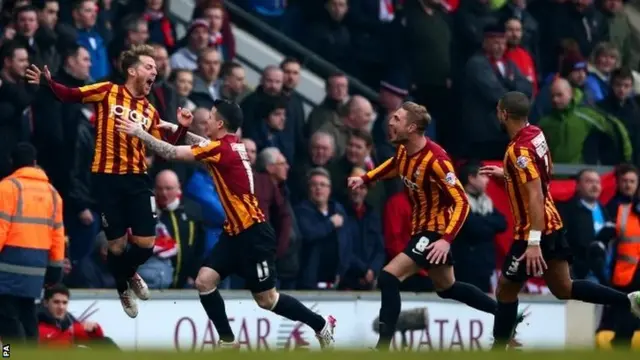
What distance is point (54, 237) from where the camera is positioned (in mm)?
19172

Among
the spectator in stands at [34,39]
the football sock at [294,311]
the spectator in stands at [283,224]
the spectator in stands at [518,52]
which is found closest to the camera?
the football sock at [294,311]

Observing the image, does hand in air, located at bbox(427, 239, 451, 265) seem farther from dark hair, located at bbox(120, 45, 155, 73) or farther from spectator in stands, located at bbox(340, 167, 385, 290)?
spectator in stands, located at bbox(340, 167, 385, 290)

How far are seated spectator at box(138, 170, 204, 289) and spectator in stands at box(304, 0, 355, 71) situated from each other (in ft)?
14.9

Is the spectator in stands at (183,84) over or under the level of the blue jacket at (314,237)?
over

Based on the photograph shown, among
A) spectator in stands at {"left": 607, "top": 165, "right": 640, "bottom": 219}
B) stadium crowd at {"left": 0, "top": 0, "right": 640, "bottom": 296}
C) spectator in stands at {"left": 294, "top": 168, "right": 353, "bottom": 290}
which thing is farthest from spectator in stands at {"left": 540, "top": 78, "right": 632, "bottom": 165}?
spectator in stands at {"left": 294, "top": 168, "right": 353, "bottom": 290}

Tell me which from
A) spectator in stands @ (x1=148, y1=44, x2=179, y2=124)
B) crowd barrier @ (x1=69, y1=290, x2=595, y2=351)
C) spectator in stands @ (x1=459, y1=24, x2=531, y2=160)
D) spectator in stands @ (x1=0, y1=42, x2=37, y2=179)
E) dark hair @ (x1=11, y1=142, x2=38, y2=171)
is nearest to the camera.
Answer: dark hair @ (x1=11, y1=142, x2=38, y2=171)

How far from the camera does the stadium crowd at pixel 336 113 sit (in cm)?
2094

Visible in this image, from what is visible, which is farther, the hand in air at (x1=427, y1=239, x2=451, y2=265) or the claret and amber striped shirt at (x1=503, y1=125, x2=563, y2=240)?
the hand in air at (x1=427, y1=239, x2=451, y2=265)

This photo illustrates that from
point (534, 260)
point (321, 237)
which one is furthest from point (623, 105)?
point (534, 260)

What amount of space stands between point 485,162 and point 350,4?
328 cm

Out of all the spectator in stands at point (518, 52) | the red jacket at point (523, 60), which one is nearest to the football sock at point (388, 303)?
the spectator in stands at point (518, 52)

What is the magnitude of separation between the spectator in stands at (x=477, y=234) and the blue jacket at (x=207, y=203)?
2639mm

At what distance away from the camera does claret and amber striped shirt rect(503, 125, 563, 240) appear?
17375 mm

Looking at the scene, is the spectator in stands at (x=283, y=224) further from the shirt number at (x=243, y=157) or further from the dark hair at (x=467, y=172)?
the shirt number at (x=243, y=157)
